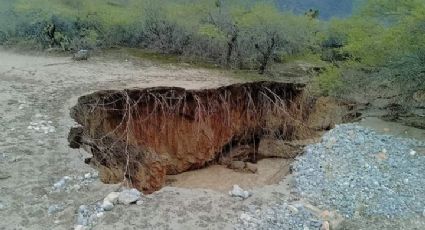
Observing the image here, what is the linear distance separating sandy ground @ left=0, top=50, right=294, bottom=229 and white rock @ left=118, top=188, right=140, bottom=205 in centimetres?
10

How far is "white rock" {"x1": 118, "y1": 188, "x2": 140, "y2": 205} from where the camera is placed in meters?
6.67

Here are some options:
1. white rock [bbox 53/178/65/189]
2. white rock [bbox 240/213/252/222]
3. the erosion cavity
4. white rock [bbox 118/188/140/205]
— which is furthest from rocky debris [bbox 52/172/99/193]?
white rock [bbox 240/213/252/222]

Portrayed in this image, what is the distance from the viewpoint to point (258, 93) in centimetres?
1341

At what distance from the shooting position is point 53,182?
7039mm

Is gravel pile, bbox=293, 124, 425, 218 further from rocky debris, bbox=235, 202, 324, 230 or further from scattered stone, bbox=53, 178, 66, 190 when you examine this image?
scattered stone, bbox=53, 178, 66, 190

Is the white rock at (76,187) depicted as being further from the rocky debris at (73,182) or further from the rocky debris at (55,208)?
the rocky debris at (55,208)

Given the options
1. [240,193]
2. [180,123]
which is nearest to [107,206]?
[240,193]

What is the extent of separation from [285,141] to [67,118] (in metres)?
6.22

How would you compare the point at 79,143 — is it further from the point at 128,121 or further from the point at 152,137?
the point at 152,137

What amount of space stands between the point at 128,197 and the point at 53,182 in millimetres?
1218

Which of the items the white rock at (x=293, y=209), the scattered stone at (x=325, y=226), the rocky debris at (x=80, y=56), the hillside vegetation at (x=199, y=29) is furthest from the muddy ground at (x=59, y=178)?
the hillside vegetation at (x=199, y=29)

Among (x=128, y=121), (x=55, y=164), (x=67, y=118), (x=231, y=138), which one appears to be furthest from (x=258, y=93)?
(x=55, y=164)

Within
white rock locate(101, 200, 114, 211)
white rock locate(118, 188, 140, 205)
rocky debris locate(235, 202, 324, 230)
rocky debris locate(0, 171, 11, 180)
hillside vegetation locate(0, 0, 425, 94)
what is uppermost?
hillside vegetation locate(0, 0, 425, 94)

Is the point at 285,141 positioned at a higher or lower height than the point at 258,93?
lower
